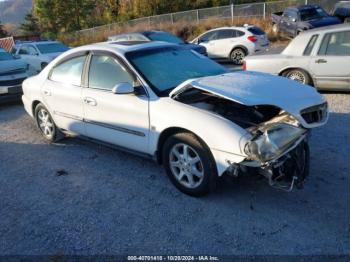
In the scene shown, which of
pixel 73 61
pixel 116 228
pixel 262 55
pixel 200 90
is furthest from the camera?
pixel 262 55

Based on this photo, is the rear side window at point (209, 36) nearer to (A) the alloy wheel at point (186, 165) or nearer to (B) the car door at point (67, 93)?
(B) the car door at point (67, 93)

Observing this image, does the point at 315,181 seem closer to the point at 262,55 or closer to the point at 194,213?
the point at 194,213

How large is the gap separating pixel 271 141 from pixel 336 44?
16.9 ft

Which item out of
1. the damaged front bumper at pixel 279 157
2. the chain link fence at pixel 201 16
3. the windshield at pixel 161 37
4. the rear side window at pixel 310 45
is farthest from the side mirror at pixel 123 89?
the chain link fence at pixel 201 16

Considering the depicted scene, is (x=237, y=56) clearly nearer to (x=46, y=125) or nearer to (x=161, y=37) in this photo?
(x=161, y=37)

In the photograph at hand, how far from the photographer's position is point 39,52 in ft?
49.2

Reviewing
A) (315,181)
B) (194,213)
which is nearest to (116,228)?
(194,213)

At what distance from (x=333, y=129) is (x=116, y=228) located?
3.96 meters

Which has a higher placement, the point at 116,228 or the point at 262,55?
the point at 262,55

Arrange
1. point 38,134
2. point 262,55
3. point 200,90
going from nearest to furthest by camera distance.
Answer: point 200,90, point 38,134, point 262,55

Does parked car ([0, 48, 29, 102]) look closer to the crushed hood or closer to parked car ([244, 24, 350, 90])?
parked car ([244, 24, 350, 90])

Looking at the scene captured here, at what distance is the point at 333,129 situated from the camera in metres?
5.98

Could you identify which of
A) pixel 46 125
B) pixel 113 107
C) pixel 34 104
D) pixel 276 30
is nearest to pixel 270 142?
pixel 113 107

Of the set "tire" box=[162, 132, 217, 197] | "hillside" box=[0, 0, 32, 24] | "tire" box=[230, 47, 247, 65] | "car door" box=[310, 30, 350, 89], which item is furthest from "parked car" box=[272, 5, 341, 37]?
"hillside" box=[0, 0, 32, 24]
